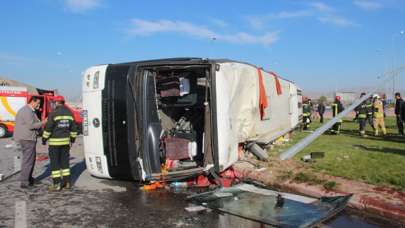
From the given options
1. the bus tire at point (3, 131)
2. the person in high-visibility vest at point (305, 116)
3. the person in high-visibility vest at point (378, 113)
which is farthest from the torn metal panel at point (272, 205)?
the bus tire at point (3, 131)

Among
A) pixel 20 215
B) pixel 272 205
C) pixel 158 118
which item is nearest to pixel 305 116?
pixel 158 118

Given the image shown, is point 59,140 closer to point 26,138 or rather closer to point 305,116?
point 26,138

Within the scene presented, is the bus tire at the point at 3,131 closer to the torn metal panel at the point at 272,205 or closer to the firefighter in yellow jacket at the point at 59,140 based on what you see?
the firefighter in yellow jacket at the point at 59,140

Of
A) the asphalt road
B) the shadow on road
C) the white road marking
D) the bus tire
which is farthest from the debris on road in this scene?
the bus tire

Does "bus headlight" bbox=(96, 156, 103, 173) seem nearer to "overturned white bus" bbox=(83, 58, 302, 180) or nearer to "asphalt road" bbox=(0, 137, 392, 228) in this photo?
"overturned white bus" bbox=(83, 58, 302, 180)

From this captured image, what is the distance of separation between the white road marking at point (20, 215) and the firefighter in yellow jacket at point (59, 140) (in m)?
1.01

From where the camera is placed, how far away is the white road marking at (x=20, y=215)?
17.6 feet

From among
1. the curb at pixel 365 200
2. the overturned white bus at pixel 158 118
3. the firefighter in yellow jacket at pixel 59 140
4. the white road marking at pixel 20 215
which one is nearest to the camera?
the white road marking at pixel 20 215

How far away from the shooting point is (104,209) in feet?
20.4

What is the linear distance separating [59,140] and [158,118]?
183 centimetres

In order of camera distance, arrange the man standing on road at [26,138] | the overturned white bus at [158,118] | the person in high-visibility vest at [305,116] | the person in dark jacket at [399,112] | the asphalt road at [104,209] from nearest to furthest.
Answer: the asphalt road at [104,209]
the overturned white bus at [158,118]
the man standing on road at [26,138]
the person in dark jacket at [399,112]
the person in high-visibility vest at [305,116]

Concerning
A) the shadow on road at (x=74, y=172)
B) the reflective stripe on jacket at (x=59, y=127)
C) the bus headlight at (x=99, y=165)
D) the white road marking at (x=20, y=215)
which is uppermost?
the reflective stripe on jacket at (x=59, y=127)

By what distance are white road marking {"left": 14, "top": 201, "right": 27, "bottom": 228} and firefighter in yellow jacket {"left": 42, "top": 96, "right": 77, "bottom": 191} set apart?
1010 mm

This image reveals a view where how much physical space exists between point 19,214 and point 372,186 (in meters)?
5.60
